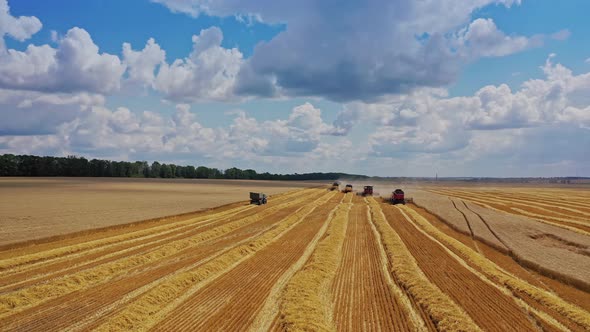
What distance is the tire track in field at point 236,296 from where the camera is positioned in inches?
504

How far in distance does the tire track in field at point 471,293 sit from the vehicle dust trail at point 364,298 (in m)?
2.25

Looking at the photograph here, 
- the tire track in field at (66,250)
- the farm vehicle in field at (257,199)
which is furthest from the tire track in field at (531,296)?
the farm vehicle in field at (257,199)

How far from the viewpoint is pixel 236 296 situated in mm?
15508

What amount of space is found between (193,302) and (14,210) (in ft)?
119

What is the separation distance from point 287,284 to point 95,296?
7.08m

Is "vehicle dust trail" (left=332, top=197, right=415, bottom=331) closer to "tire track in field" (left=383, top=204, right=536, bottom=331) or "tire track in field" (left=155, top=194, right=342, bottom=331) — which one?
"tire track in field" (left=383, top=204, right=536, bottom=331)

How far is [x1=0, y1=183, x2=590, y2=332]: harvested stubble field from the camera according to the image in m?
13.2

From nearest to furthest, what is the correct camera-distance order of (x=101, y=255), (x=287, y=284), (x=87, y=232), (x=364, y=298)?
(x=364, y=298), (x=287, y=284), (x=101, y=255), (x=87, y=232)

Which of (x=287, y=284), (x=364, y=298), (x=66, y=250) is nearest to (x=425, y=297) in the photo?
(x=364, y=298)

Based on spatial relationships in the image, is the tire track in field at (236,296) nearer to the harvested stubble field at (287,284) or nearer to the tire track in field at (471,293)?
the harvested stubble field at (287,284)

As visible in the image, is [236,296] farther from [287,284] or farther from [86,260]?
[86,260]

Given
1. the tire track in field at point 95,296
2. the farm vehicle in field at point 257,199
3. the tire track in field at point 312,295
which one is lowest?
the tire track in field at point 95,296

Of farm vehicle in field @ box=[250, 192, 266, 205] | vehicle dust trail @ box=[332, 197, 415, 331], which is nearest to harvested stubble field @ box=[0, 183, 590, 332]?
vehicle dust trail @ box=[332, 197, 415, 331]

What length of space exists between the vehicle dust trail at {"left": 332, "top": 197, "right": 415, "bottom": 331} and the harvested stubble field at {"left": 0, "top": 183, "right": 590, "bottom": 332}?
5 cm
